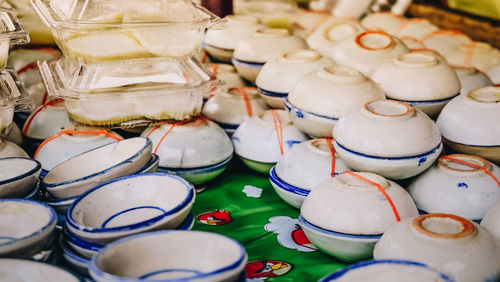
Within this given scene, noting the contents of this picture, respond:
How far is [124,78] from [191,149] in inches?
18.8

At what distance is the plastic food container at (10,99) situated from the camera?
2.51m

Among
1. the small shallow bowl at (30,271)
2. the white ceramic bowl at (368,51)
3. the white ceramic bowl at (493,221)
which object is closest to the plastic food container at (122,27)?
the white ceramic bowl at (368,51)

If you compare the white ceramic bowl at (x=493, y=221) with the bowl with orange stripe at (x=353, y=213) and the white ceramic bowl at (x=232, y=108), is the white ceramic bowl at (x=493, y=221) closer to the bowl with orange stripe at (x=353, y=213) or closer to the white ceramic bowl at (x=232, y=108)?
the bowl with orange stripe at (x=353, y=213)

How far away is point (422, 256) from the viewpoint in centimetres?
157

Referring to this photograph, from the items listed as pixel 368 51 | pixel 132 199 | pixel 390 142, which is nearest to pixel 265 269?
pixel 132 199

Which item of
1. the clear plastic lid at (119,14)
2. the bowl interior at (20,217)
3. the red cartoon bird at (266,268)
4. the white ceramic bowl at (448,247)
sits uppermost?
the clear plastic lid at (119,14)

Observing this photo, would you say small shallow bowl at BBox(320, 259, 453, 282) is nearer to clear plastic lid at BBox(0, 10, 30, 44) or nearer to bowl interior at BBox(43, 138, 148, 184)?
bowl interior at BBox(43, 138, 148, 184)

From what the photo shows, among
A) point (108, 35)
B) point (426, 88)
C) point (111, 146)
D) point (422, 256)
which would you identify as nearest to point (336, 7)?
point (426, 88)

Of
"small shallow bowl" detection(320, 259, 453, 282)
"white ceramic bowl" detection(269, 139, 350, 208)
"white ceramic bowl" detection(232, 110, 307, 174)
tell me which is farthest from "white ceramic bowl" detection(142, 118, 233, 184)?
"small shallow bowl" detection(320, 259, 453, 282)

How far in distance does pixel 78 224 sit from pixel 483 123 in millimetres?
1620

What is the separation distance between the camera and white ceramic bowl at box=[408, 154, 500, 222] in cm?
198

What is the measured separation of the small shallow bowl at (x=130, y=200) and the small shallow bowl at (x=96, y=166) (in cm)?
7

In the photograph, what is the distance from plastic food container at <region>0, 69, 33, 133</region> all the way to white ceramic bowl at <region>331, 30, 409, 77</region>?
1.65m

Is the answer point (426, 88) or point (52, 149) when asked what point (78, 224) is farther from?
point (426, 88)
